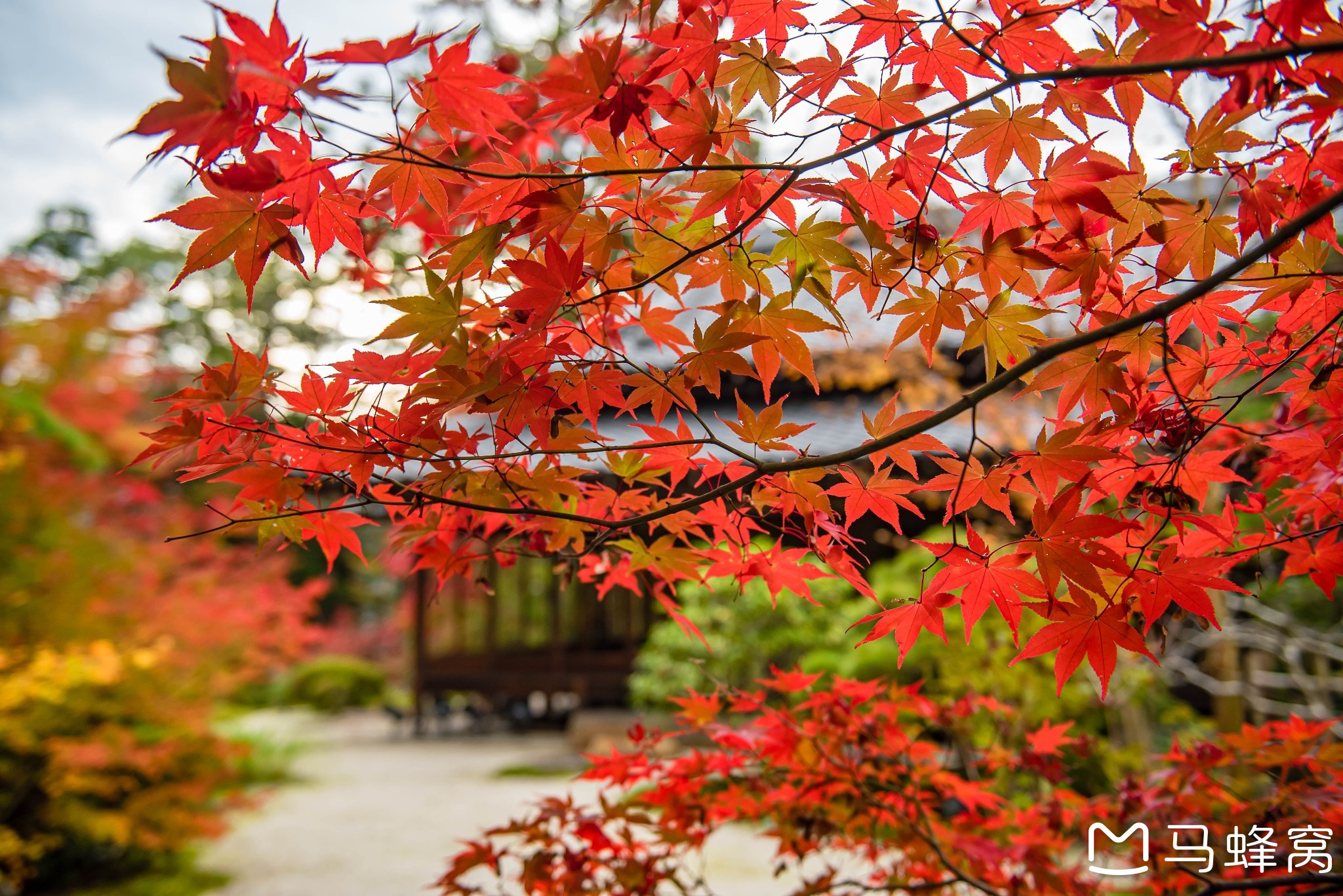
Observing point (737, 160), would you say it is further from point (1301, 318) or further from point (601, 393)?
point (1301, 318)

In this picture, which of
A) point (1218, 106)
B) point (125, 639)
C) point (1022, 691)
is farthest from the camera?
point (125, 639)

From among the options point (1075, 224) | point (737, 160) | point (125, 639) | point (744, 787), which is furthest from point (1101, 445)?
point (125, 639)

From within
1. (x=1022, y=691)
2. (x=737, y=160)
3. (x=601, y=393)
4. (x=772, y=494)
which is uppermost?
(x=737, y=160)

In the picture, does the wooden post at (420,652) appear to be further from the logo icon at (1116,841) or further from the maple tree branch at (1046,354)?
the maple tree branch at (1046,354)

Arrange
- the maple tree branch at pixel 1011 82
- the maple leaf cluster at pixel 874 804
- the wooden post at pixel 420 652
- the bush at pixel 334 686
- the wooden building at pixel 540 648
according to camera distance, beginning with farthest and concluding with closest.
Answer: the bush at pixel 334 686 → the wooden post at pixel 420 652 → the wooden building at pixel 540 648 → the maple leaf cluster at pixel 874 804 → the maple tree branch at pixel 1011 82

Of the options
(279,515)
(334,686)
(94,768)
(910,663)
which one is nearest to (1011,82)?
(279,515)

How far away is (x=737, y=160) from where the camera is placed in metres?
0.96

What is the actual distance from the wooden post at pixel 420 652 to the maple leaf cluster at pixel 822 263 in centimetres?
788

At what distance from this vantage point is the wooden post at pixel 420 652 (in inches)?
337

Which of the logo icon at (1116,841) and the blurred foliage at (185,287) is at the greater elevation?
the blurred foliage at (185,287)

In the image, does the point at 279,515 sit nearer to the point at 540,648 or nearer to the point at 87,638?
the point at 87,638

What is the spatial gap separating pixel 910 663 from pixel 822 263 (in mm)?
3705

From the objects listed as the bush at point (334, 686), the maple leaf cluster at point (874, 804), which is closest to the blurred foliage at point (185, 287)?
the bush at point (334, 686)

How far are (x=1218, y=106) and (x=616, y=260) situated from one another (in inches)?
28.8
